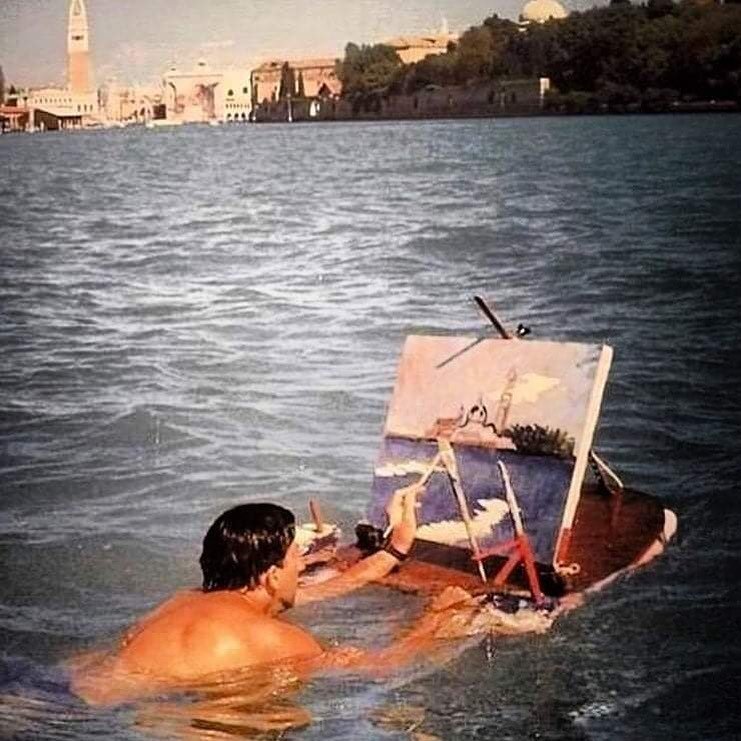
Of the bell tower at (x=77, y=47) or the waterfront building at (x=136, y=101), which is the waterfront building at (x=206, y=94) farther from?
the bell tower at (x=77, y=47)

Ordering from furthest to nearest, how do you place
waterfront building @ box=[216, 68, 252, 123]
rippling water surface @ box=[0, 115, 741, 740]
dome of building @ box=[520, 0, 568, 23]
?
waterfront building @ box=[216, 68, 252, 123]
dome of building @ box=[520, 0, 568, 23]
rippling water surface @ box=[0, 115, 741, 740]

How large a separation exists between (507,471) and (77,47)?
52.9 inches

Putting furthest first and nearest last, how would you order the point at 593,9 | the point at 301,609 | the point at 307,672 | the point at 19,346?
the point at 19,346
the point at 593,9
the point at 301,609
the point at 307,672

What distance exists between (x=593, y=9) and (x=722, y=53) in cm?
26

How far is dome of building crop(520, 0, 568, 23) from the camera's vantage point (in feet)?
9.07

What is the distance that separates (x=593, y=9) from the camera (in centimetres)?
278

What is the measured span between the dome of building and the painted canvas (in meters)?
0.65

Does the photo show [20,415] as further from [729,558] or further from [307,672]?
[729,558]

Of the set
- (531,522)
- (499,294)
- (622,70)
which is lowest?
(531,522)

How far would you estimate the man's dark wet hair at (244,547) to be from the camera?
2385mm

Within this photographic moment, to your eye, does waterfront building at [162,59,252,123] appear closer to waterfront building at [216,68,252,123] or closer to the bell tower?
waterfront building at [216,68,252,123]

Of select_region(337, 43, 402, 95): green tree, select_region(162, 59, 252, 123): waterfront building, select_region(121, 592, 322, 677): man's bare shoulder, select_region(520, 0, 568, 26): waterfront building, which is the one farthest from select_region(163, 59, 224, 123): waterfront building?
select_region(121, 592, 322, 677): man's bare shoulder

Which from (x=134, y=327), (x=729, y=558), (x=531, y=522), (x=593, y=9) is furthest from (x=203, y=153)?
(x=729, y=558)

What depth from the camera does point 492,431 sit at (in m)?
2.62
